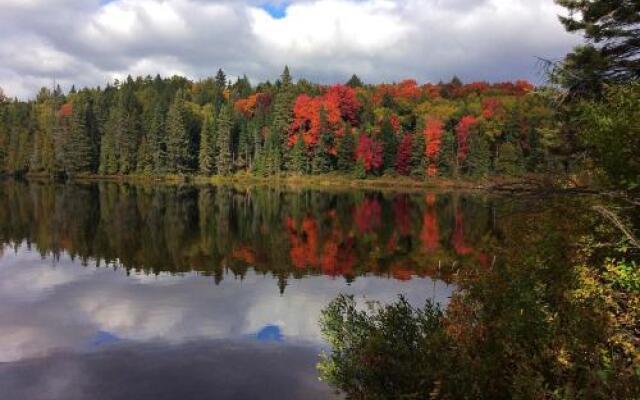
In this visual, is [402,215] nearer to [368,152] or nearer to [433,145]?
[368,152]

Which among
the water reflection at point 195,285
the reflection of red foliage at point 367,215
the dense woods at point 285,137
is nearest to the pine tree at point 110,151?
the dense woods at point 285,137

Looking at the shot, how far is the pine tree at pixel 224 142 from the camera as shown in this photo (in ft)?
358

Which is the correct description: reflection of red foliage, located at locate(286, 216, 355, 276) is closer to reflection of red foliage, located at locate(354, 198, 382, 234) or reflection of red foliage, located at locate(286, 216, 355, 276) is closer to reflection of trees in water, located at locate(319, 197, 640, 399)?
reflection of red foliage, located at locate(354, 198, 382, 234)

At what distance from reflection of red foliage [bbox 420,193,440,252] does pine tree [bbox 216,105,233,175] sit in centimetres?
5485

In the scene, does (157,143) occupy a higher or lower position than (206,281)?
higher

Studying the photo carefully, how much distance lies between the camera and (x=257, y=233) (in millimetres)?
44875

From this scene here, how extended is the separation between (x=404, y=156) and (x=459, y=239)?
201 ft

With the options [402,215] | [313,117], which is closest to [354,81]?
[313,117]

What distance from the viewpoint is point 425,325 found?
12.1m

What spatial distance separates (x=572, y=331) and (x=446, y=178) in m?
95.0

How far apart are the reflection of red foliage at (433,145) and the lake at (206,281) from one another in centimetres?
4282

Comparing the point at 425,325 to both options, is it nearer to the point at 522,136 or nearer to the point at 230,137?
the point at 522,136

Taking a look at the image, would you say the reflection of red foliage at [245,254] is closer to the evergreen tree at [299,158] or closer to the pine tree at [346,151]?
the pine tree at [346,151]

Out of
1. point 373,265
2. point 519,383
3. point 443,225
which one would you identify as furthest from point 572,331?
point 443,225
